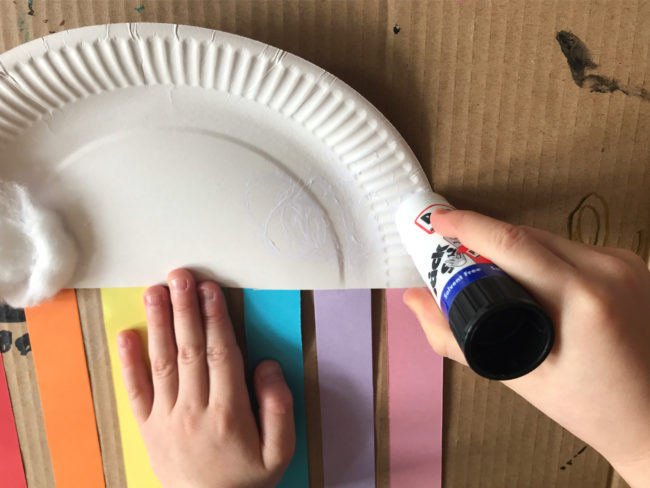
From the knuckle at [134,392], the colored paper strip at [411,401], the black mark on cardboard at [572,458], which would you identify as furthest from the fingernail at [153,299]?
the black mark on cardboard at [572,458]

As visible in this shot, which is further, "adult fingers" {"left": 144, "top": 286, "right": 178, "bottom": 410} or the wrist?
"adult fingers" {"left": 144, "top": 286, "right": 178, "bottom": 410}

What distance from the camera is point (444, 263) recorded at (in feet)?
1.15

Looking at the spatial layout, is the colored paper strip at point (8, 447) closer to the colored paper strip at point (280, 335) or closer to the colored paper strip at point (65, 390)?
the colored paper strip at point (65, 390)

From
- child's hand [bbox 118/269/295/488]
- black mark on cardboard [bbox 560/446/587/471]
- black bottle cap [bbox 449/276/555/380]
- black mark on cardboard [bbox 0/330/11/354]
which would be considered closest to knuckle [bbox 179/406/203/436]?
child's hand [bbox 118/269/295/488]

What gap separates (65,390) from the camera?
0.52 meters

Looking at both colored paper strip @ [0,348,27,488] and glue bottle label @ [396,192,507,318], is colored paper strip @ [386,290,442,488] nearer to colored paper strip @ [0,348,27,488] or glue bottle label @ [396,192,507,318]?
glue bottle label @ [396,192,507,318]

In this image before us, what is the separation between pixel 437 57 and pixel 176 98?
252mm

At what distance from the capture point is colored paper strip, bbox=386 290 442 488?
500mm

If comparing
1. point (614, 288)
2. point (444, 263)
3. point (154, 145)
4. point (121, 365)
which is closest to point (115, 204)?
point (154, 145)

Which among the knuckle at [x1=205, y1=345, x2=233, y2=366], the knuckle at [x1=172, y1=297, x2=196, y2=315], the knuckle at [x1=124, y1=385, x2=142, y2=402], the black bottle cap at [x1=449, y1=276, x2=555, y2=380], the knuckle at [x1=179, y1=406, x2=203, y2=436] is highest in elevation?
the black bottle cap at [x1=449, y1=276, x2=555, y2=380]

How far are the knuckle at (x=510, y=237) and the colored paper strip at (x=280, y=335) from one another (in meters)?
0.23

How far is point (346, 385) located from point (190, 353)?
0.58 ft

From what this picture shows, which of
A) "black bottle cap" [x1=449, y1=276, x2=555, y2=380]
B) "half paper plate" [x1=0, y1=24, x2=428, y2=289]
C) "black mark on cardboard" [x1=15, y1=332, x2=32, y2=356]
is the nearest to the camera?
"black bottle cap" [x1=449, y1=276, x2=555, y2=380]

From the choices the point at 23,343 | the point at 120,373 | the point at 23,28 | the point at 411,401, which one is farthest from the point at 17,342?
the point at 411,401
